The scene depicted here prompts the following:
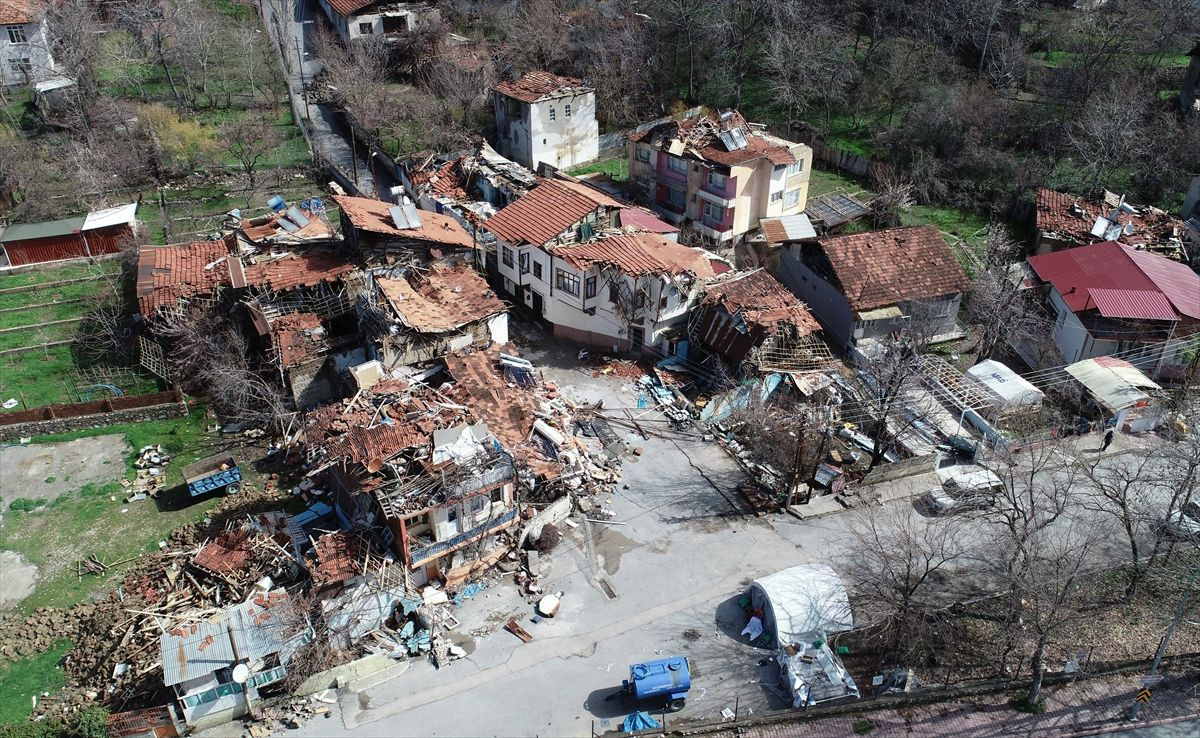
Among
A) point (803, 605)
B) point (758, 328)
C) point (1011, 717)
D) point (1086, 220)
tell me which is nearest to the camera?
point (1011, 717)

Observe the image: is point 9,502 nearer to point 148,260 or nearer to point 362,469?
point 148,260

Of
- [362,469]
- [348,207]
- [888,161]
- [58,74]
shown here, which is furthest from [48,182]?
[888,161]

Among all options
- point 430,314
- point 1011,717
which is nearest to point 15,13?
point 430,314

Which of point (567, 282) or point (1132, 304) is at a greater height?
point (1132, 304)

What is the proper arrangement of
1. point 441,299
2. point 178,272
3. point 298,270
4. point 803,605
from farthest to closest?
point 178,272, point 298,270, point 441,299, point 803,605

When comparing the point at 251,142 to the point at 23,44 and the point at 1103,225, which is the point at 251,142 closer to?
the point at 23,44

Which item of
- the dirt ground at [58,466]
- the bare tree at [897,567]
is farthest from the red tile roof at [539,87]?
the bare tree at [897,567]

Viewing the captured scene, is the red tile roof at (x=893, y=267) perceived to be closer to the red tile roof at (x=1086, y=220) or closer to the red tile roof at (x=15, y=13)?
the red tile roof at (x=1086, y=220)

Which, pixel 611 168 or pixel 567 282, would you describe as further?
pixel 611 168
